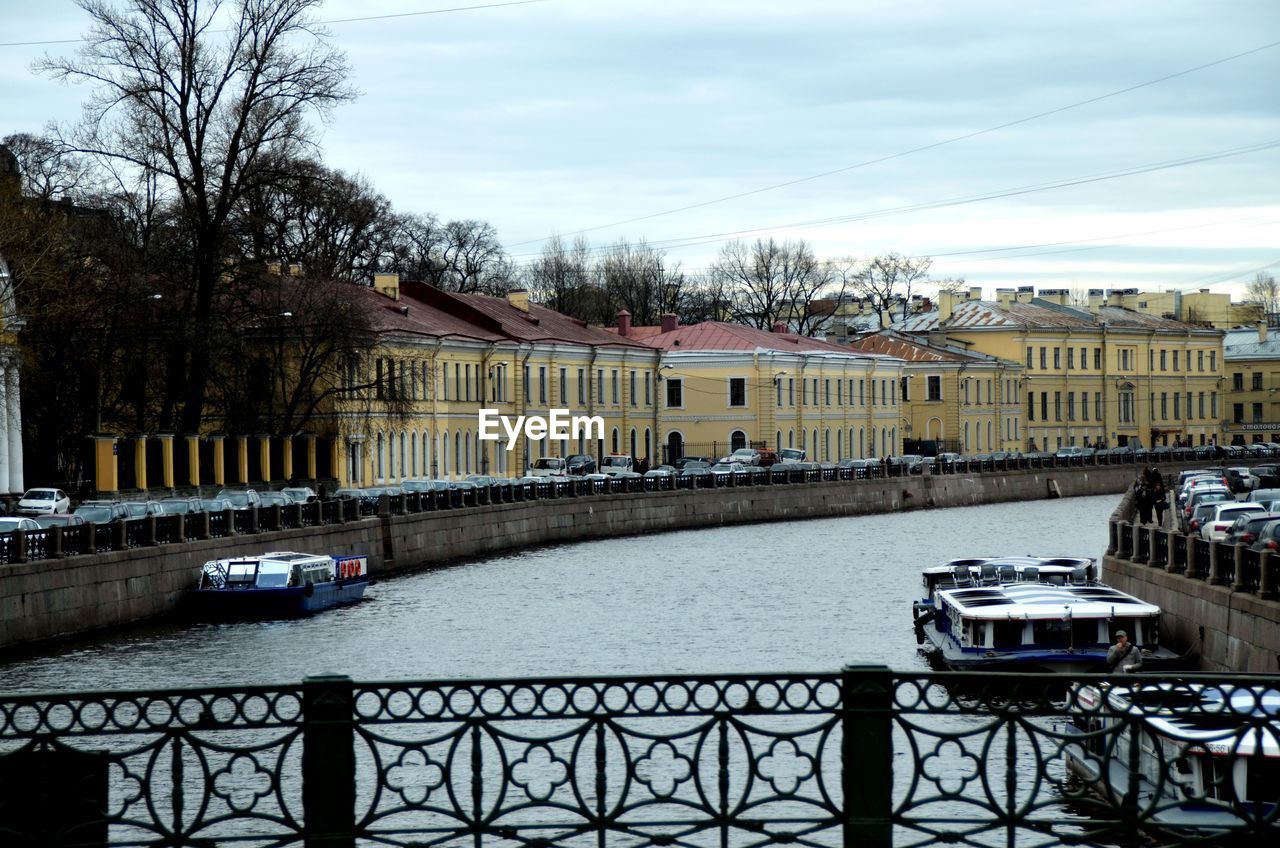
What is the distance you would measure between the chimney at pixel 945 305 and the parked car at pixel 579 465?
31.6m

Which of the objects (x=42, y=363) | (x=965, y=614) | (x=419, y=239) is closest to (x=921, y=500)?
(x=419, y=239)

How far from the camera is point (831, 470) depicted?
59.3 m

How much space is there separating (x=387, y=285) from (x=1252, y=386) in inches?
2253

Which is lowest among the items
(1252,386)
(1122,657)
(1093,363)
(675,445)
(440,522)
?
(1122,657)

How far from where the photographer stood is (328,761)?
659 cm

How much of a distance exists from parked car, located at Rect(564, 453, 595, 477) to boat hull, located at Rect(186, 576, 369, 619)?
86.8ft

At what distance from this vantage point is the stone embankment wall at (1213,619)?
56.3 feet

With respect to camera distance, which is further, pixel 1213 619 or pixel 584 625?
pixel 584 625

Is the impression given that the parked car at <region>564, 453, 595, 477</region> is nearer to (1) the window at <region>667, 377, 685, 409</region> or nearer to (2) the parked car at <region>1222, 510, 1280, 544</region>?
(1) the window at <region>667, 377, 685, 409</region>

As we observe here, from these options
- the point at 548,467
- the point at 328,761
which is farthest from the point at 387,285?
the point at 328,761

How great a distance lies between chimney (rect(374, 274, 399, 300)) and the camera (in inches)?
2177

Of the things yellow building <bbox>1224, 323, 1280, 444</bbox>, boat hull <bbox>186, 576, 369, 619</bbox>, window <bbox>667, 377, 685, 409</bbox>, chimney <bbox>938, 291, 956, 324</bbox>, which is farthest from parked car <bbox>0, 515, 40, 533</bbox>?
yellow building <bbox>1224, 323, 1280, 444</bbox>

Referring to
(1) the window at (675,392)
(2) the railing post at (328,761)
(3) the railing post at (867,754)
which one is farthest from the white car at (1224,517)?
(1) the window at (675,392)

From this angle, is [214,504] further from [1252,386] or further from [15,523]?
[1252,386]
